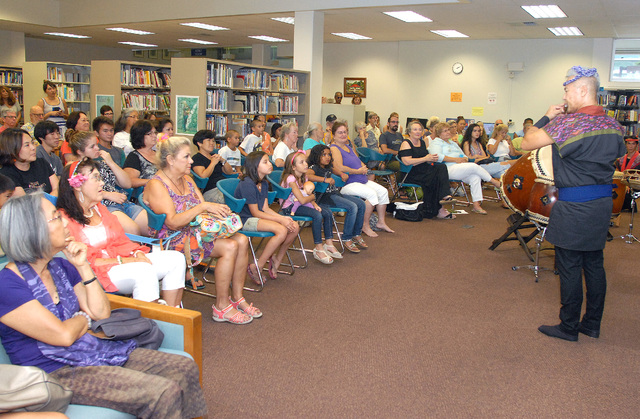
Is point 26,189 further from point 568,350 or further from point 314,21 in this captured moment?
point 314,21

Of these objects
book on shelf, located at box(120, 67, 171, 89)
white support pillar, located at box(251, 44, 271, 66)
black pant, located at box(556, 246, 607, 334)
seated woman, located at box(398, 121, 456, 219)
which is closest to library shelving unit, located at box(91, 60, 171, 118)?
book on shelf, located at box(120, 67, 171, 89)

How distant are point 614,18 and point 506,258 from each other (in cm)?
639

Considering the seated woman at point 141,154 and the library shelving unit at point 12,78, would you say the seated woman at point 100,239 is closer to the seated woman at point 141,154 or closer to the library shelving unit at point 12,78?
the seated woman at point 141,154

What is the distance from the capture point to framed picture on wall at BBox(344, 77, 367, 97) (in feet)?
50.0

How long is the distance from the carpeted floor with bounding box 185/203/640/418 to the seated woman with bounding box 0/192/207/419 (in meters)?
0.66

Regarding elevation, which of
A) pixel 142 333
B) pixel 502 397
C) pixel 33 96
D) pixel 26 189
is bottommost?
pixel 502 397

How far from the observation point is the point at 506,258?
5.66 metres

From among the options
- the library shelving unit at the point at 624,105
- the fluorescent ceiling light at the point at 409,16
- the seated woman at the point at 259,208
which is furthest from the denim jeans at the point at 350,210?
the library shelving unit at the point at 624,105

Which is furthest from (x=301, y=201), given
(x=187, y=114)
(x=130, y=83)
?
(x=130, y=83)

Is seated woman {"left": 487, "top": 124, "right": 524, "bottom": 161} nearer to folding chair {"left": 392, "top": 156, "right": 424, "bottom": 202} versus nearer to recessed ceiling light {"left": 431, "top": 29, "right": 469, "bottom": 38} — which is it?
folding chair {"left": 392, "top": 156, "right": 424, "bottom": 202}

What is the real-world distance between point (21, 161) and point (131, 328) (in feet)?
8.02

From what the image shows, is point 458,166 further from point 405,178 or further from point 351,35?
point 351,35

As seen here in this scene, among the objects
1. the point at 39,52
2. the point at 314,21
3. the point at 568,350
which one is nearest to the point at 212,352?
the point at 568,350

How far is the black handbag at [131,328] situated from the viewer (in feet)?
6.97
